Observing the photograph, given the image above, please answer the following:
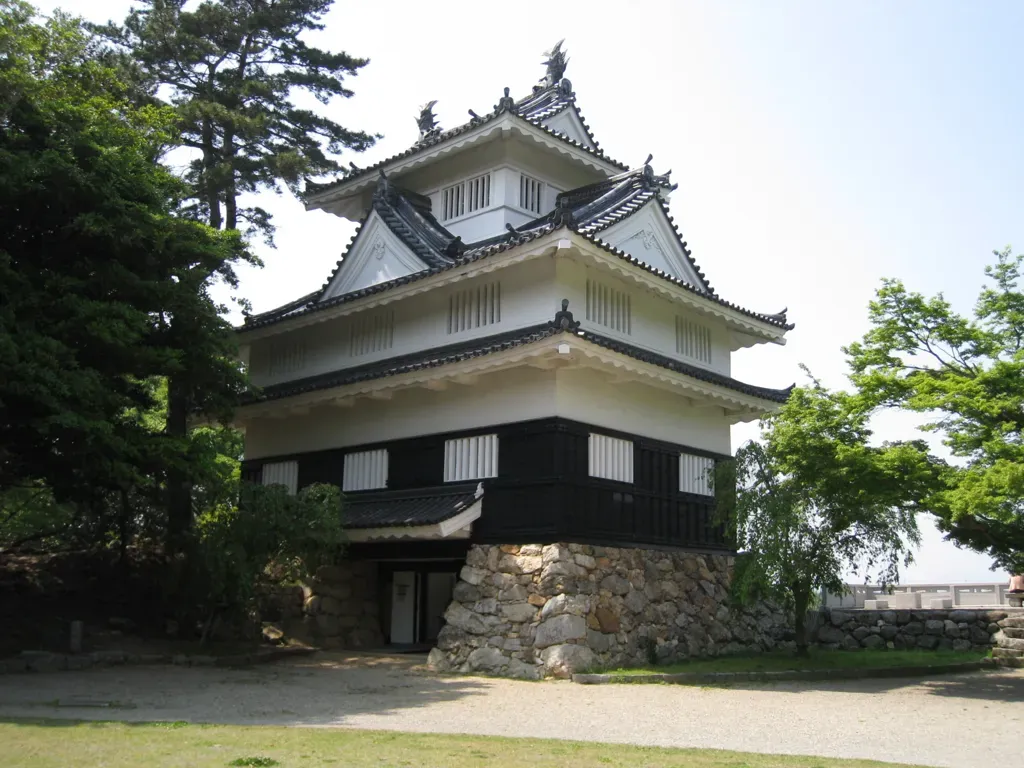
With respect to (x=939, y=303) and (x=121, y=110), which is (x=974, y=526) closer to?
(x=939, y=303)

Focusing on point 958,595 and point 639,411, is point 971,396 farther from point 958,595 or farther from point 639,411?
point 958,595

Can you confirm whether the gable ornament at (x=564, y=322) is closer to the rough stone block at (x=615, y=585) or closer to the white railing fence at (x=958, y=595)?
the rough stone block at (x=615, y=585)

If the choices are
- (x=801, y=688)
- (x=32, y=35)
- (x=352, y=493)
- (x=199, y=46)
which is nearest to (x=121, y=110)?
(x=32, y=35)

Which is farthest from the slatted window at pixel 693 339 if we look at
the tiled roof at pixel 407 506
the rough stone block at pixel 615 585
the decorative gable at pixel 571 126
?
the decorative gable at pixel 571 126

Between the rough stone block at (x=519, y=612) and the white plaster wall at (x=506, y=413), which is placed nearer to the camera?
the rough stone block at (x=519, y=612)

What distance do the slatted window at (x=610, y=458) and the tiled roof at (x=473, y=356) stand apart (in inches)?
73.2

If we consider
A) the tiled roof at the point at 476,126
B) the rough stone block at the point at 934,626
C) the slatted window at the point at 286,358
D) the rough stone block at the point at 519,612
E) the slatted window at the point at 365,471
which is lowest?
the rough stone block at the point at 934,626

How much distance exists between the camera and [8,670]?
15.7 metres

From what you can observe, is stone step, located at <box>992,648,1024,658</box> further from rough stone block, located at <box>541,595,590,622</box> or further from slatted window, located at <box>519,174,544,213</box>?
slatted window, located at <box>519,174,544,213</box>

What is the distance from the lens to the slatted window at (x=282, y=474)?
928 inches

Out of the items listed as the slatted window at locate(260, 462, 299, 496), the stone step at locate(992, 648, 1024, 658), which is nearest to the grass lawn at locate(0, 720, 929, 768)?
the slatted window at locate(260, 462, 299, 496)

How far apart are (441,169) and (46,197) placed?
11.3 m

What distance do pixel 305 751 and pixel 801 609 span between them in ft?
42.7

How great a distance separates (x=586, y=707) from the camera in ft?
Result: 44.4
